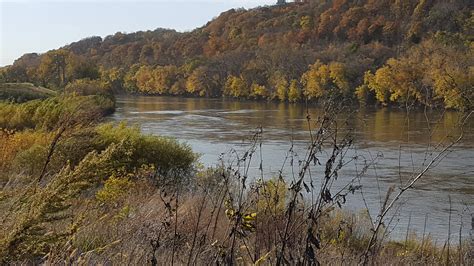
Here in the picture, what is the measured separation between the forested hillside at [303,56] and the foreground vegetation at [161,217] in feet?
122

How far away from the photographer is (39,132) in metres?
15.9

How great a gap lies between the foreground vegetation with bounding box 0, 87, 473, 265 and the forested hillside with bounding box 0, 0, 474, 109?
37224mm

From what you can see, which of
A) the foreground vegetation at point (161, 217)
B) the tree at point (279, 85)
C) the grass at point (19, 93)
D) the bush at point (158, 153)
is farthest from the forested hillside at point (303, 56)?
the foreground vegetation at point (161, 217)

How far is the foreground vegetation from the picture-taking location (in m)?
2.73

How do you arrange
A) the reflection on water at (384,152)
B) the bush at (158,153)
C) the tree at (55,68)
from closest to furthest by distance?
the reflection on water at (384,152) < the bush at (158,153) < the tree at (55,68)

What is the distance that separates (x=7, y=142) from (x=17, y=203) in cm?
1203

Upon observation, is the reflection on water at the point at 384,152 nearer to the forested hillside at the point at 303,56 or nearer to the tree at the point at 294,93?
the forested hillside at the point at 303,56

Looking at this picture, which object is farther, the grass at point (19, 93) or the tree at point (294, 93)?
the tree at point (294, 93)

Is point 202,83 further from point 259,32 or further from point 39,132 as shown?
point 39,132

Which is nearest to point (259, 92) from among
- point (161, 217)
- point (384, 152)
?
point (384, 152)

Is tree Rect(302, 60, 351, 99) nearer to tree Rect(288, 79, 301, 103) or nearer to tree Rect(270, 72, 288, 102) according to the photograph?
tree Rect(288, 79, 301, 103)

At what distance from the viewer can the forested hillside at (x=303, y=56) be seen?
55844 millimetres

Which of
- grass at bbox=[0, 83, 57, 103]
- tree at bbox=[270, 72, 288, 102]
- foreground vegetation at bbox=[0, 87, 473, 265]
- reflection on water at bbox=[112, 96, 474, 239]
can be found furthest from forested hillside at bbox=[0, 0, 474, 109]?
foreground vegetation at bbox=[0, 87, 473, 265]

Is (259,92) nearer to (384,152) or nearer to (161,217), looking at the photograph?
(384,152)
